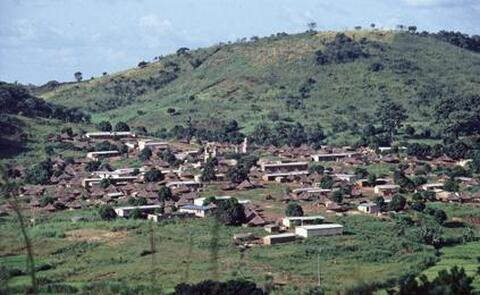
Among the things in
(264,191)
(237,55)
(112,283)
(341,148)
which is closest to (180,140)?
(341,148)

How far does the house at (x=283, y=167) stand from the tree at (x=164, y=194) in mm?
12563

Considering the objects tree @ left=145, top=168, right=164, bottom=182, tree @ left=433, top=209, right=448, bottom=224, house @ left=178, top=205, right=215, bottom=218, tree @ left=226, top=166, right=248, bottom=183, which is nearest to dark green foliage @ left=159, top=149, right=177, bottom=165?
tree @ left=145, top=168, right=164, bottom=182

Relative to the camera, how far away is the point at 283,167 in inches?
2408

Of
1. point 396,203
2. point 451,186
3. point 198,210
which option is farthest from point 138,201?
point 451,186

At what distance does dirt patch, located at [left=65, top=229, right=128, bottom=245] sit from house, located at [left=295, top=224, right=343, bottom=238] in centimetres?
867

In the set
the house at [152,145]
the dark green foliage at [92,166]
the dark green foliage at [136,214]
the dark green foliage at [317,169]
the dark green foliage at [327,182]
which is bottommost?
the dark green foliage at [136,214]

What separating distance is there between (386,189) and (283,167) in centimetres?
1175

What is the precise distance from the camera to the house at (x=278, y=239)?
37.6 meters

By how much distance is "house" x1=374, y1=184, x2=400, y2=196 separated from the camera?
50906mm

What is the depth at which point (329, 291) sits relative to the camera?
90.2 ft

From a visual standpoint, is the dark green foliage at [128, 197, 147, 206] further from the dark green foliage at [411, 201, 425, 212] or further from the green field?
the dark green foliage at [411, 201, 425, 212]

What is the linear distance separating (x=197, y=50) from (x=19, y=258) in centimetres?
8800

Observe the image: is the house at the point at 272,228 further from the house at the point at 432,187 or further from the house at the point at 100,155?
the house at the point at 100,155

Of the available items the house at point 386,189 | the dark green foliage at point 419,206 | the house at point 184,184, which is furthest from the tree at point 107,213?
the house at point 386,189
